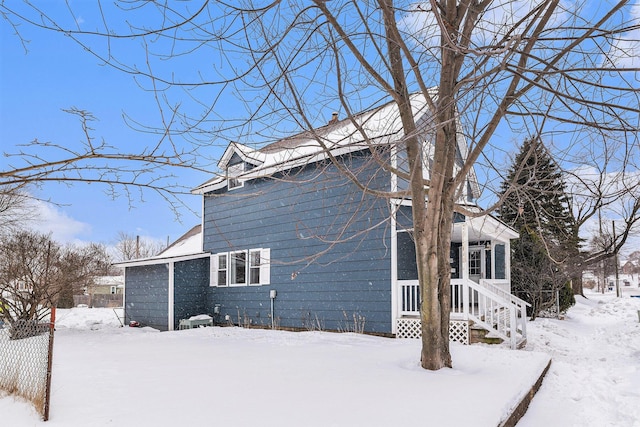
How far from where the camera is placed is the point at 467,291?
30.8 feet

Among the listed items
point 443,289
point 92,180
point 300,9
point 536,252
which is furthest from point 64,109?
point 536,252

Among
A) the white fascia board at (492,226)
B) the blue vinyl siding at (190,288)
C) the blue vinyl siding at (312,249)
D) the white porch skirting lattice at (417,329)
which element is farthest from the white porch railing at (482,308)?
the blue vinyl siding at (190,288)

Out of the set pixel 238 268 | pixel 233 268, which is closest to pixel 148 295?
pixel 233 268

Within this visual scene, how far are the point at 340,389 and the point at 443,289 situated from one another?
212 centimetres

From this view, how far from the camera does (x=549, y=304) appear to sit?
15.5 meters

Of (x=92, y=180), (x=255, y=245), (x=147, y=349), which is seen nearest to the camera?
(x=92, y=180)

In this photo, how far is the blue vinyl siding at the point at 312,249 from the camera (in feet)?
34.9

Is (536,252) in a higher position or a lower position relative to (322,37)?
lower

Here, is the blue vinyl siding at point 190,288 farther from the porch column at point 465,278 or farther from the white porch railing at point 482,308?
the porch column at point 465,278

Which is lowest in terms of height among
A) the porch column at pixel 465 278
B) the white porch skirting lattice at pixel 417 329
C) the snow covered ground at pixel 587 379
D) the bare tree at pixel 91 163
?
the snow covered ground at pixel 587 379

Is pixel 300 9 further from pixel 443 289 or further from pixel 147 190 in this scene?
pixel 443 289

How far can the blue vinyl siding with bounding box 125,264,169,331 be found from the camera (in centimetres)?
1500

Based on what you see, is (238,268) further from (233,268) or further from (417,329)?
(417,329)

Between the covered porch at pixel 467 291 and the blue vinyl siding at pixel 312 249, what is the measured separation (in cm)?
39
